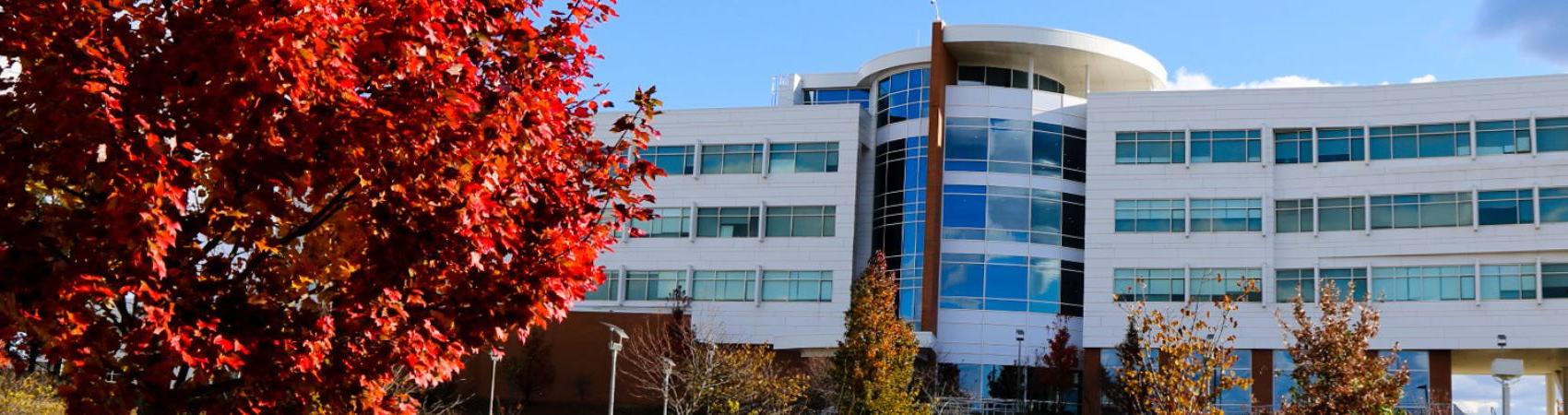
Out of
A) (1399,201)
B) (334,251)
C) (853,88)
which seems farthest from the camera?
(853,88)

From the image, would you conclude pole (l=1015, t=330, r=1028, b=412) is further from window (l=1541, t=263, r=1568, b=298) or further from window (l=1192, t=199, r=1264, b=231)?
window (l=1541, t=263, r=1568, b=298)

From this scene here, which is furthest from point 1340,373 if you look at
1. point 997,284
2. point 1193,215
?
point 997,284

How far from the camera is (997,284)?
5903 centimetres

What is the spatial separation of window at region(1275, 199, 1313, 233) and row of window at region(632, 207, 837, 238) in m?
16.4

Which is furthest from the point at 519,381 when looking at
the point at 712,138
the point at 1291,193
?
the point at 1291,193

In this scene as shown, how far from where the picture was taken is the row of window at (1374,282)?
53.9 metres

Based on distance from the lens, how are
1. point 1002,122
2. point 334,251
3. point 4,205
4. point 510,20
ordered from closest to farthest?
point 4,205 → point 334,251 → point 510,20 → point 1002,122

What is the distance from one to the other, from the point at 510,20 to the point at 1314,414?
957 inches

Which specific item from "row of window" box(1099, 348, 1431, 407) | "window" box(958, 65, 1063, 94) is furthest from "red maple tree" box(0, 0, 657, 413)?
"window" box(958, 65, 1063, 94)

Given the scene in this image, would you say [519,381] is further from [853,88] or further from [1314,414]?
[1314,414]

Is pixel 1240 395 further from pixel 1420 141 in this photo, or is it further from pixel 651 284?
pixel 651 284

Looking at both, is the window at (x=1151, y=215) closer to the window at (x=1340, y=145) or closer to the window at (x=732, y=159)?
the window at (x=1340, y=145)

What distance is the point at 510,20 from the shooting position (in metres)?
8.81

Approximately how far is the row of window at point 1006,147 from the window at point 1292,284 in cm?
864
